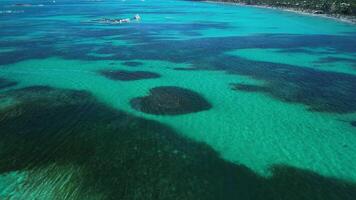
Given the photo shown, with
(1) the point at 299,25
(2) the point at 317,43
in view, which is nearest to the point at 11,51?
(2) the point at 317,43

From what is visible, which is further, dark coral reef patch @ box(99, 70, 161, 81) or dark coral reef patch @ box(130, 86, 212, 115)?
dark coral reef patch @ box(99, 70, 161, 81)

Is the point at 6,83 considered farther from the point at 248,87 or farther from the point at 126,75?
the point at 248,87

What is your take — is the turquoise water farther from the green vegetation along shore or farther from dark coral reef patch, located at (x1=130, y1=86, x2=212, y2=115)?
the green vegetation along shore

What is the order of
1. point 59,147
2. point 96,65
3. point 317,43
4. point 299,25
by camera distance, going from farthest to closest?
point 299,25 < point 317,43 < point 96,65 < point 59,147

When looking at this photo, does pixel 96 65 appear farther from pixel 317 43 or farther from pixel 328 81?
pixel 317 43

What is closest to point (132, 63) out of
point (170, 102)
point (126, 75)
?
point (126, 75)

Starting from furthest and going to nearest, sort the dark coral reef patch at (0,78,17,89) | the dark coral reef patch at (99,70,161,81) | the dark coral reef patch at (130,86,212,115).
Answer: the dark coral reef patch at (99,70,161,81) → the dark coral reef patch at (0,78,17,89) → the dark coral reef patch at (130,86,212,115)

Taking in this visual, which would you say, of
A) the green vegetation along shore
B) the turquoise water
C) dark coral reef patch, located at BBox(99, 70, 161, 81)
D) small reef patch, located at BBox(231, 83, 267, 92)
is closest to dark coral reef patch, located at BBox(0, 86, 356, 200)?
the turquoise water
